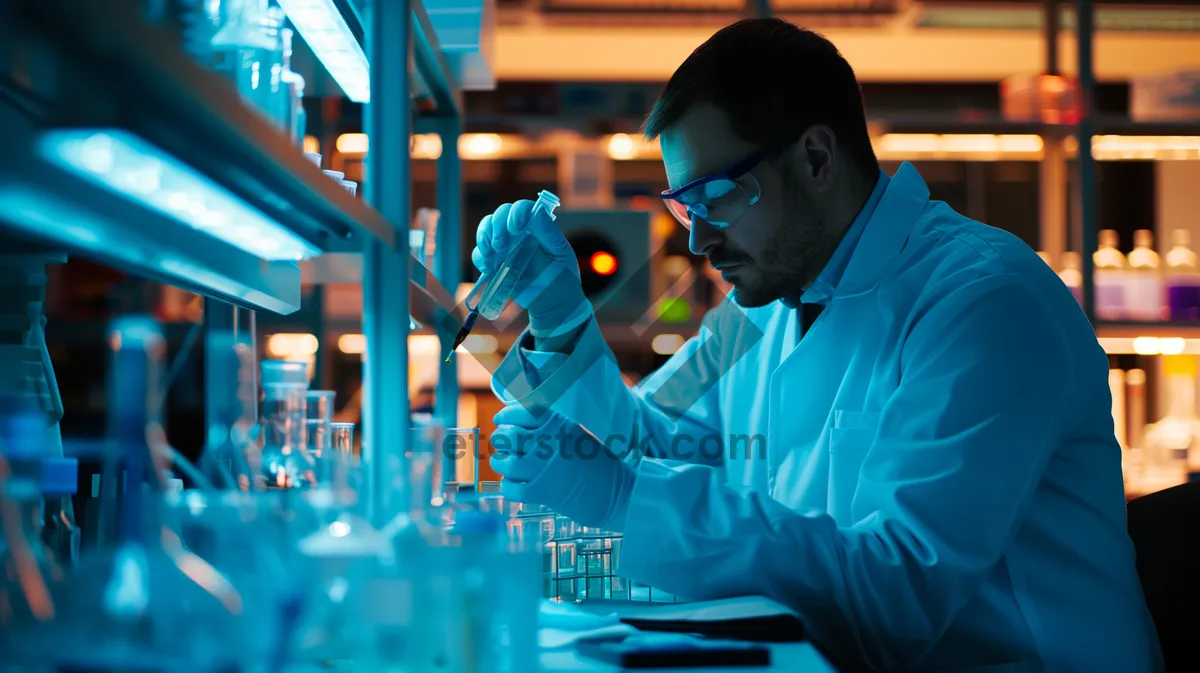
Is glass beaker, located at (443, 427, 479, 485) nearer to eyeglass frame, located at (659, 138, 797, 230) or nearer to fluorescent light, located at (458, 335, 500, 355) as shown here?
fluorescent light, located at (458, 335, 500, 355)

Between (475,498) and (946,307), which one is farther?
(946,307)

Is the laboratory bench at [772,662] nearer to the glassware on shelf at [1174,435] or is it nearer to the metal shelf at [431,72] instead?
the metal shelf at [431,72]

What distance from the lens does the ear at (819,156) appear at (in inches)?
68.7

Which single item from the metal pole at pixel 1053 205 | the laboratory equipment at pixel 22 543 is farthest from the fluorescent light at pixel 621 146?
the laboratory equipment at pixel 22 543

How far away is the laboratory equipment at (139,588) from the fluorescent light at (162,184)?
118mm

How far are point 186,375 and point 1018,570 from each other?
2.77 metres

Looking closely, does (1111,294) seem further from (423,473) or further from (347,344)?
(423,473)

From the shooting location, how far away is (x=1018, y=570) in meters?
1.53

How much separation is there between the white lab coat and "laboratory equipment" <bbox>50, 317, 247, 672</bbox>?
751mm

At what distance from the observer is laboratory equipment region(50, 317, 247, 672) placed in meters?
0.63

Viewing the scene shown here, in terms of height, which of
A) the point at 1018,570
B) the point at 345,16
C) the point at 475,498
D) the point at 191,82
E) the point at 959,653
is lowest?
the point at 959,653

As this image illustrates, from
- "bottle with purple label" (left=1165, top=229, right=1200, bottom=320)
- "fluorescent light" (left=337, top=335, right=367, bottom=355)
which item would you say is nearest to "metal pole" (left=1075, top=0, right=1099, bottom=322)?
"bottle with purple label" (left=1165, top=229, right=1200, bottom=320)

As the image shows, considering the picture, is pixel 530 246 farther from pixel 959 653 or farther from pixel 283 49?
pixel 959 653

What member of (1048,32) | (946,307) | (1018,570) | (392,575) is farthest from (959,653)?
(1048,32)
